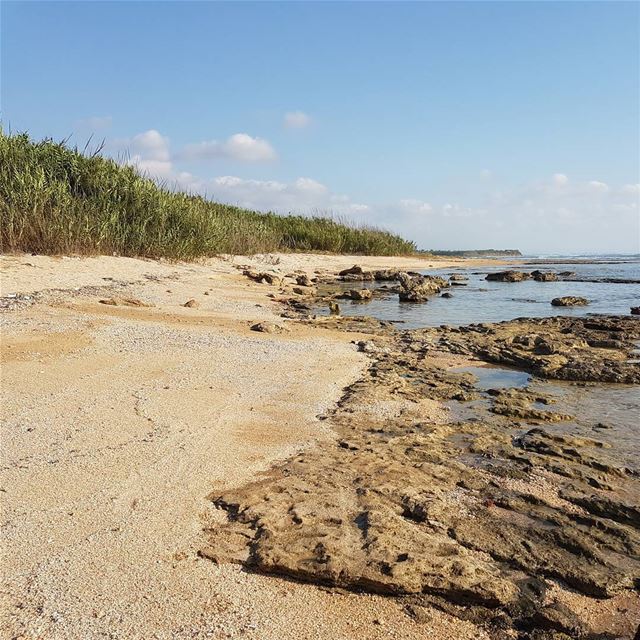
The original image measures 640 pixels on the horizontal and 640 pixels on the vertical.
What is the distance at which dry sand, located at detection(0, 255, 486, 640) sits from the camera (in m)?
1.88

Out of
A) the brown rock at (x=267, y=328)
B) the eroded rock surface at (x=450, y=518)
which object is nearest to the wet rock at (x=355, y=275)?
the brown rock at (x=267, y=328)

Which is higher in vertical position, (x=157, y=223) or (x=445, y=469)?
(x=157, y=223)

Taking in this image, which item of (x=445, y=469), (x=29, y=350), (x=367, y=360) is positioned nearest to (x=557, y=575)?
(x=445, y=469)

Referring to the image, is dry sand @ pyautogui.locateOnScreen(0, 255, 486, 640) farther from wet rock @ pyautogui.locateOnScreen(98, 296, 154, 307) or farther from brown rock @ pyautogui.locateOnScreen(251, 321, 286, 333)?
wet rock @ pyautogui.locateOnScreen(98, 296, 154, 307)

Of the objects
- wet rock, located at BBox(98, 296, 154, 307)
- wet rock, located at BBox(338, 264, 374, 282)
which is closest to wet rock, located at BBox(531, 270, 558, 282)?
wet rock, located at BBox(338, 264, 374, 282)

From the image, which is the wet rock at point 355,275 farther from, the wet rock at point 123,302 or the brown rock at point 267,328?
the brown rock at point 267,328

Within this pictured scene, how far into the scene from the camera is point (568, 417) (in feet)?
14.1

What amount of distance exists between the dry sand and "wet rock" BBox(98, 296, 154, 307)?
965 millimetres

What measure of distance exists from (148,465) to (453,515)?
1579mm

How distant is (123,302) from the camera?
8344 millimetres

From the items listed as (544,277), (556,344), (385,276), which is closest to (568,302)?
(556,344)

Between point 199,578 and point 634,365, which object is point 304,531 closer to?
point 199,578

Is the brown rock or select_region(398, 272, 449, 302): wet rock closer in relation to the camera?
the brown rock

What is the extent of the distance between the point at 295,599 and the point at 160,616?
0.46 metres
